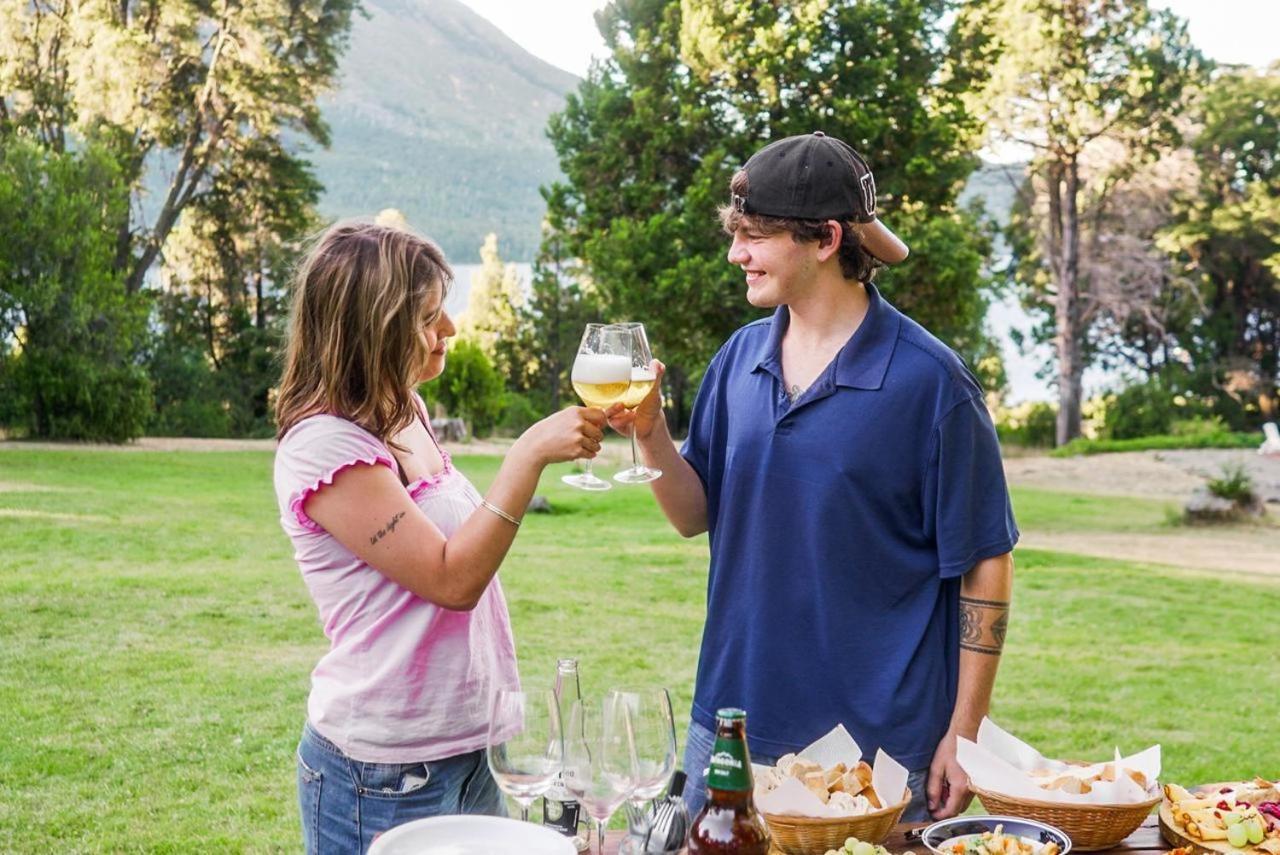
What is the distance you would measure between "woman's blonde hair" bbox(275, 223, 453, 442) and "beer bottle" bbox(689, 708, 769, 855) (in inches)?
34.8

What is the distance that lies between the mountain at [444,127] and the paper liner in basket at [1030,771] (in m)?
68.4

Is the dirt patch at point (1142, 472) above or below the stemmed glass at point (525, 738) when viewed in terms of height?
below

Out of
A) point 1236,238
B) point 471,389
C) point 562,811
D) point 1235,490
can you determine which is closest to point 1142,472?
point 1235,490

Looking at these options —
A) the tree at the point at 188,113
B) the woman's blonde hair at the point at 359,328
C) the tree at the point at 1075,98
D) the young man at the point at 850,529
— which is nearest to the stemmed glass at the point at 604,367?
the young man at the point at 850,529

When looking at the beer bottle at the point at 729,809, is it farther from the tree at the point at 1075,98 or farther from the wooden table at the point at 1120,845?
the tree at the point at 1075,98

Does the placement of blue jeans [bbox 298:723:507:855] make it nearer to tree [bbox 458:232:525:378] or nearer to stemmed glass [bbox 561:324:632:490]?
stemmed glass [bbox 561:324:632:490]

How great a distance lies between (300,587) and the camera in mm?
11328

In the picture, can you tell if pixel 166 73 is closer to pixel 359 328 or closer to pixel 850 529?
pixel 359 328

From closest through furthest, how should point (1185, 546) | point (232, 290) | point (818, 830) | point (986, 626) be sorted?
1. point (818, 830)
2. point (986, 626)
3. point (1185, 546)
4. point (232, 290)

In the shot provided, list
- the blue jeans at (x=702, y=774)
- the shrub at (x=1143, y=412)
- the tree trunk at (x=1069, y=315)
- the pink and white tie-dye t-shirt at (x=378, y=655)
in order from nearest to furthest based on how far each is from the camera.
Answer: the pink and white tie-dye t-shirt at (x=378, y=655)
the blue jeans at (x=702, y=774)
the shrub at (x=1143, y=412)
the tree trunk at (x=1069, y=315)

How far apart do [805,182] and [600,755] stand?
1.28 meters

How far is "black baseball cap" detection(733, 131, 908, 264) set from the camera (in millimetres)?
2609

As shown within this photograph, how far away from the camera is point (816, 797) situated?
6.55 feet

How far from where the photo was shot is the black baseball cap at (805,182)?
2609mm
